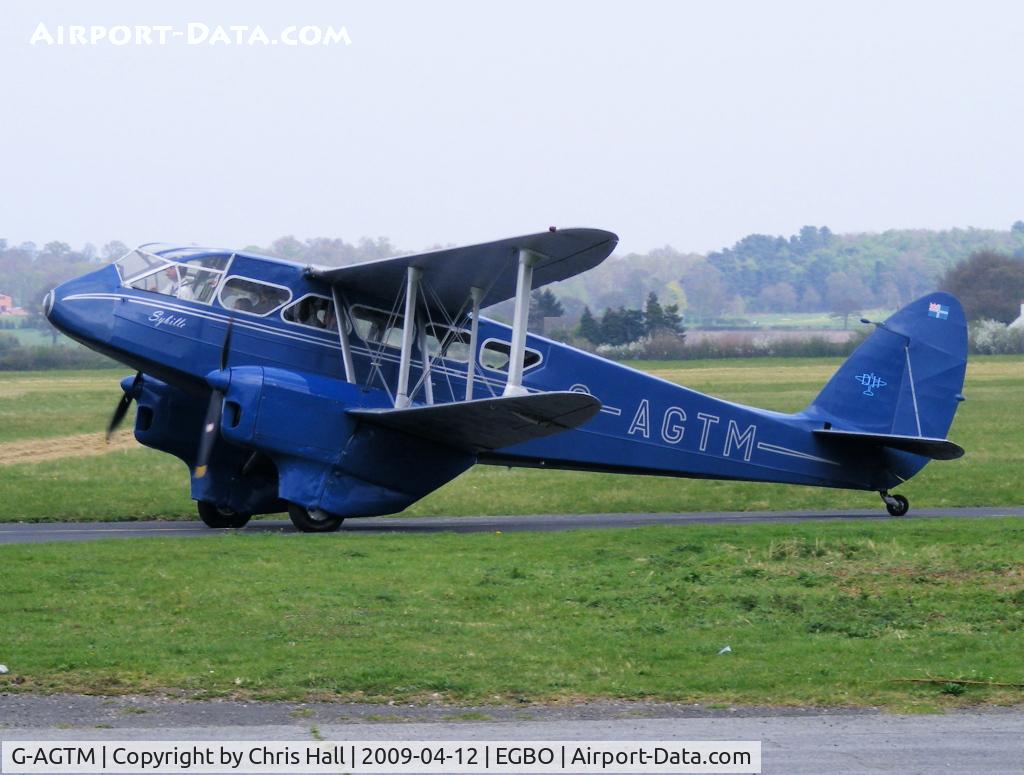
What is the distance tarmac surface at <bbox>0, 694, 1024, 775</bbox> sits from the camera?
850cm

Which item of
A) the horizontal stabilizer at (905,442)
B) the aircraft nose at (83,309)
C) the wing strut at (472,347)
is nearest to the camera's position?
the aircraft nose at (83,309)

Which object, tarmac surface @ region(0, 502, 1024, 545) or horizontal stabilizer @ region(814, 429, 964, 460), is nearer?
tarmac surface @ region(0, 502, 1024, 545)

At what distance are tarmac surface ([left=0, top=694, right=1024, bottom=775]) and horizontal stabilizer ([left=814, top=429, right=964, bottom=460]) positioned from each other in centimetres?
1198

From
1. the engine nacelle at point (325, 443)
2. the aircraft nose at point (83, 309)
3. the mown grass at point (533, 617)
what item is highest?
the aircraft nose at point (83, 309)

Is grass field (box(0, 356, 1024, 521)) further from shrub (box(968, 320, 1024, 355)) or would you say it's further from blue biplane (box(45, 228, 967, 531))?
shrub (box(968, 320, 1024, 355))

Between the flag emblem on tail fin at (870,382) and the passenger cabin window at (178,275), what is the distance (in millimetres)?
10262

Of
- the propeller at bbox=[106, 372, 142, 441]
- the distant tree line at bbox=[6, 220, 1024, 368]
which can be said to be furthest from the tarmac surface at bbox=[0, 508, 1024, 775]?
the distant tree line at bbox=[6, 220, 1024, 368]

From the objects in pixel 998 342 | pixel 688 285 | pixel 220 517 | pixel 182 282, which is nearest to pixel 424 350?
pixel 182 282

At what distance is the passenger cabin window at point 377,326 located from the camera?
20.4m

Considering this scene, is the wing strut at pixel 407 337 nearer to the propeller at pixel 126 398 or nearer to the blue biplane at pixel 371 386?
the blue biplane at pixel 371 386

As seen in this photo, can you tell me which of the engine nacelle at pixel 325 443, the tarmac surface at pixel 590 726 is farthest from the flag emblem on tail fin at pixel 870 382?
the tarmac surface at pixel 590 726

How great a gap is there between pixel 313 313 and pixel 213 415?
211cm

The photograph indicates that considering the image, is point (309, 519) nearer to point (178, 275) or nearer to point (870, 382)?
point (178, 275)

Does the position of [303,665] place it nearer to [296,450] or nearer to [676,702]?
[676,702]
